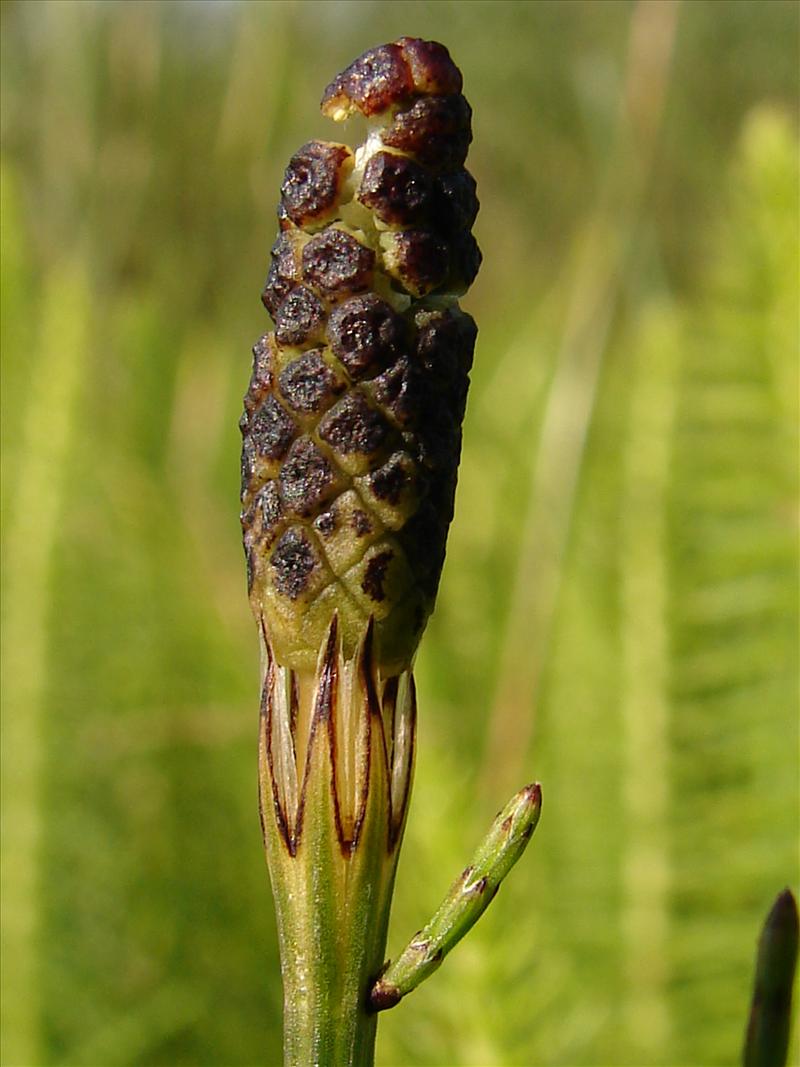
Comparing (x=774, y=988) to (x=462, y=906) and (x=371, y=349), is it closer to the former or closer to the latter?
(x=462, y=906)

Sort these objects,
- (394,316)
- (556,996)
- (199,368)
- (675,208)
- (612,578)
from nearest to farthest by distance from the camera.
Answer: (394,316) < (556,996) < (612,578) < (199,368) < (675,208)

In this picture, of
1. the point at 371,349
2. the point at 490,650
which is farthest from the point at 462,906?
the point at 490,650

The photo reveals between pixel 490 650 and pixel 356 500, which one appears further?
pixel 490 650

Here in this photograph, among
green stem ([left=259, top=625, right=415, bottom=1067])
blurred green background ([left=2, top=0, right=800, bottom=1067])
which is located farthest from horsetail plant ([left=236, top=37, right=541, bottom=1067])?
blurred green background ([left=2, top=0, right=800, bottom=1067])

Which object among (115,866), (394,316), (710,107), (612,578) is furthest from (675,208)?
(394,316)

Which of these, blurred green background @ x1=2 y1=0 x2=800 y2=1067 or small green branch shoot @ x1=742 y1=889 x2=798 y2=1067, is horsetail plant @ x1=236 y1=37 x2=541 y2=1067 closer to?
small green branch shoot @ x1=742 y1=889 x2=798 y2=1067

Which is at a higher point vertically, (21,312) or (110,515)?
(21,312)

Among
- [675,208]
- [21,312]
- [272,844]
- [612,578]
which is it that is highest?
[675,208]

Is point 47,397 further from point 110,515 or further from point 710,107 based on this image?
point 710,107
